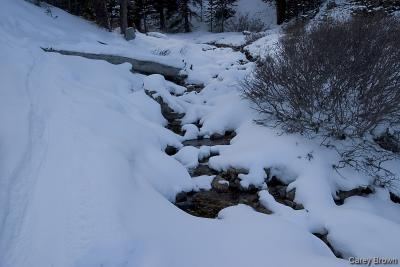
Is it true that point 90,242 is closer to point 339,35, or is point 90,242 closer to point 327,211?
point 327,211

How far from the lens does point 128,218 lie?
363 cm

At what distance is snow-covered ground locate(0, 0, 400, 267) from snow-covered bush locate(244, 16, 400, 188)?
14.0 inches

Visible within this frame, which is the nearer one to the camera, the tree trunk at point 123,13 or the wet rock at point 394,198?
the wet rock at point 394,198

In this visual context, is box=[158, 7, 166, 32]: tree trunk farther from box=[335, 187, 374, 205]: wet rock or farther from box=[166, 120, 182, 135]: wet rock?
box=[335, 187, 374, 205]: wet rock

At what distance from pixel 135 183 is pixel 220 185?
5.14ft

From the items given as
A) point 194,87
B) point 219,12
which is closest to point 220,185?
point 194,87

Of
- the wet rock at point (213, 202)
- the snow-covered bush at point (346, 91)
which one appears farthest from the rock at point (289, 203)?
the snow-covered bush at point (346, 91)

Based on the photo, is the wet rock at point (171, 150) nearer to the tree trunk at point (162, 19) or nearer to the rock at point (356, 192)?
the rock at point (356, 192)

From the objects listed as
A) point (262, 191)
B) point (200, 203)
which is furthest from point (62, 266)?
point (262, 191)

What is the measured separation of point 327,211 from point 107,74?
6.25 m

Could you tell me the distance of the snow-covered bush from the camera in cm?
549

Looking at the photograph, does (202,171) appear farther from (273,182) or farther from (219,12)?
(219,12)

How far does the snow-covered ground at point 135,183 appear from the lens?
3.32m

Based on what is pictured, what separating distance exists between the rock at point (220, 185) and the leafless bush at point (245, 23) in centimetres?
1756
